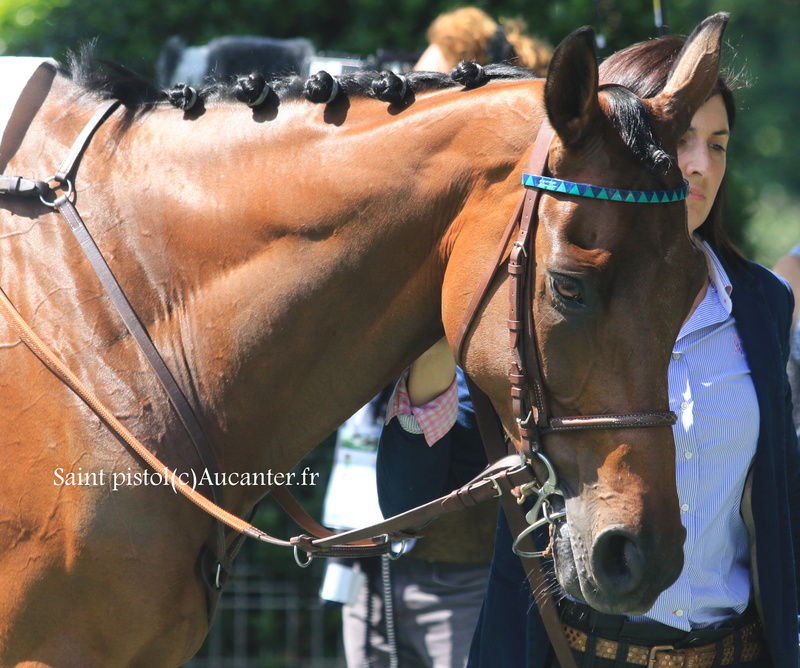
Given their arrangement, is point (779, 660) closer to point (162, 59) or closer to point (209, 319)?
point (209, 319)

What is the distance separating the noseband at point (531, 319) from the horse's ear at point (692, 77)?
16 centimetres

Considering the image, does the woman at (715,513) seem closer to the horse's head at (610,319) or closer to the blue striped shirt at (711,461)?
the blue striped shirt at (711,461)

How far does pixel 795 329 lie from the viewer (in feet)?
11.5

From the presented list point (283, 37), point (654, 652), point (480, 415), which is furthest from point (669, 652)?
point (283, 37)

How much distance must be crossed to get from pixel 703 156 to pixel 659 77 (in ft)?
1.13

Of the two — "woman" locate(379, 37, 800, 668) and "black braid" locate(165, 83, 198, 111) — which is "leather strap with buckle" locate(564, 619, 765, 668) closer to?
"woman" locate(379, 37, 800, 668)

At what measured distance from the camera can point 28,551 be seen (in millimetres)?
1965

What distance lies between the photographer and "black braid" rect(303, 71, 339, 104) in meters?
2.07

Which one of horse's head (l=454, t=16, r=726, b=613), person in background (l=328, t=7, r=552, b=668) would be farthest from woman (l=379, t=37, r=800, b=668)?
person in background (l=328, t=7, r=552, b=668)

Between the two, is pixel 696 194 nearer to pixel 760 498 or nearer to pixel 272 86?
pixel 760 498

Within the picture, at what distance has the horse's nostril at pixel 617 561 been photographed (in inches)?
69.3

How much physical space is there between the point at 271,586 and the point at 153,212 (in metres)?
3.51

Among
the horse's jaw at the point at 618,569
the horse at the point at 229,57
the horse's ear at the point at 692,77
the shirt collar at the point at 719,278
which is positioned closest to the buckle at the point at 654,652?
the horse's jaw at the point at 618,569

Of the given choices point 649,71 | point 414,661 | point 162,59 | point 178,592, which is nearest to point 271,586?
point 414,661
